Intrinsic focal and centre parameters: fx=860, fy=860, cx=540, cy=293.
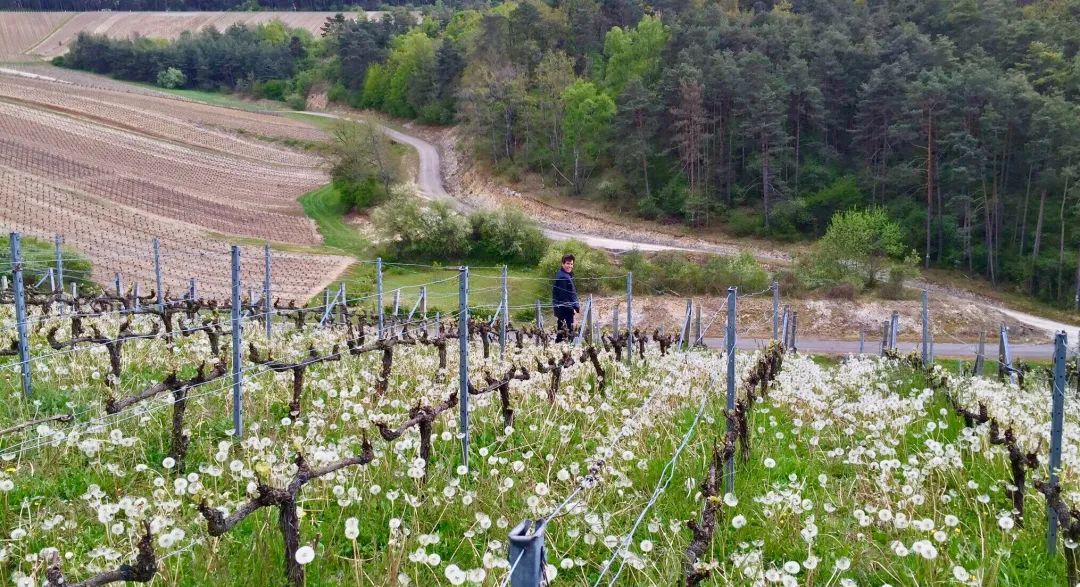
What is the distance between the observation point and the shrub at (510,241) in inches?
1801

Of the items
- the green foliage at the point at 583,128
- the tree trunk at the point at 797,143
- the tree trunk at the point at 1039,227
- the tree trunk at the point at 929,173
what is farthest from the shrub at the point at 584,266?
the tree trunk at the point at 1039,227

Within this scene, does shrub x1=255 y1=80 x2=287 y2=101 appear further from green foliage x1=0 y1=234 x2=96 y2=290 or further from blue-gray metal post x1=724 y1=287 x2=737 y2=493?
blue-gray metal post x1=724 y1=287 x2=737 y2=493

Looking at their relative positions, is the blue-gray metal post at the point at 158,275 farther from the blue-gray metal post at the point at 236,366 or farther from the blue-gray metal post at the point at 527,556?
the blue-gray metal post at the point at 527,556

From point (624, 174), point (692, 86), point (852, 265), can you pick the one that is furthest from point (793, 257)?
point (624, 174)

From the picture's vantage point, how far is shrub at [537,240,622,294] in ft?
128

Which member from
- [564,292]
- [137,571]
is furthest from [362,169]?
[137,571]

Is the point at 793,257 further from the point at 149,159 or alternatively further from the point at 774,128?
the point at 149,159

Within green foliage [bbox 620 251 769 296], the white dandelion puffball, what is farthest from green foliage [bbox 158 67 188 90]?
the white dandelion puffball

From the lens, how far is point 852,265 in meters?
40.5

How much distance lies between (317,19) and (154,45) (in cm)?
3222

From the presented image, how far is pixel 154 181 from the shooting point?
54875 millimetres

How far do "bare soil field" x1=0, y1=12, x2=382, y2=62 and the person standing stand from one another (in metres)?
117

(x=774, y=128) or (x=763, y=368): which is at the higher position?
(x=774, y=128)

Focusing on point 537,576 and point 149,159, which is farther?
point 149,159
